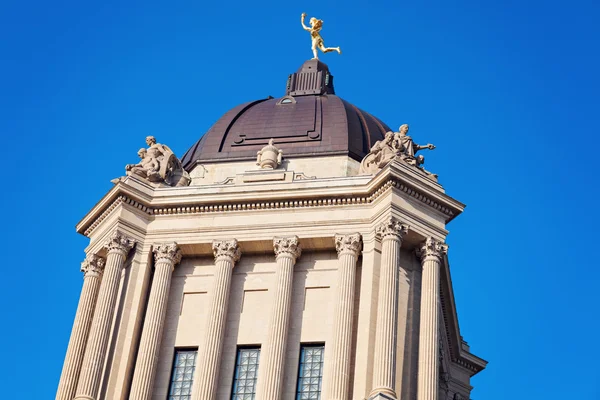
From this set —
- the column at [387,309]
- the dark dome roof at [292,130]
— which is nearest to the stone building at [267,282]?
the column at [387,309]

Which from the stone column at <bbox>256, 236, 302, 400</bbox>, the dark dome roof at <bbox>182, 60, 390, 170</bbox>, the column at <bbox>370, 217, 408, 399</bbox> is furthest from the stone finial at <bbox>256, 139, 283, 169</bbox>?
the column at <bbox>370, 217, 408, 399</bbox>

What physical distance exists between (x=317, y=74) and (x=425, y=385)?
20.3 metres

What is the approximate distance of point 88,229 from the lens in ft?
175

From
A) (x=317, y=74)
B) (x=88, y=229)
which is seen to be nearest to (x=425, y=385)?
(x=88, y=229)

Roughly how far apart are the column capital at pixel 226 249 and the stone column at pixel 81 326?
4.45m

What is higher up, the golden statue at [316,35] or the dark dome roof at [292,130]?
the golden statue at [316,35]

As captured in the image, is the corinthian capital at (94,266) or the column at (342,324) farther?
the corinthian capital at (94,266)

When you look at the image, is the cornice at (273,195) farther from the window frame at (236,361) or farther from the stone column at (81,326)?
the window frame at (236,361)

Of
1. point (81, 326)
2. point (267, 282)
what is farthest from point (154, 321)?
point (267, 282)

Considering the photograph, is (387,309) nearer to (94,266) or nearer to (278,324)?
(278,324)

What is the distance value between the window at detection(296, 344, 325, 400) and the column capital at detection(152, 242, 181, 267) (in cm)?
603

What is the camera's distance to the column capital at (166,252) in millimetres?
50812

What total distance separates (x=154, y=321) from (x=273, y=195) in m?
6.34

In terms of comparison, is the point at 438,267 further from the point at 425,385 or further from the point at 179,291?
the point at 179,291
